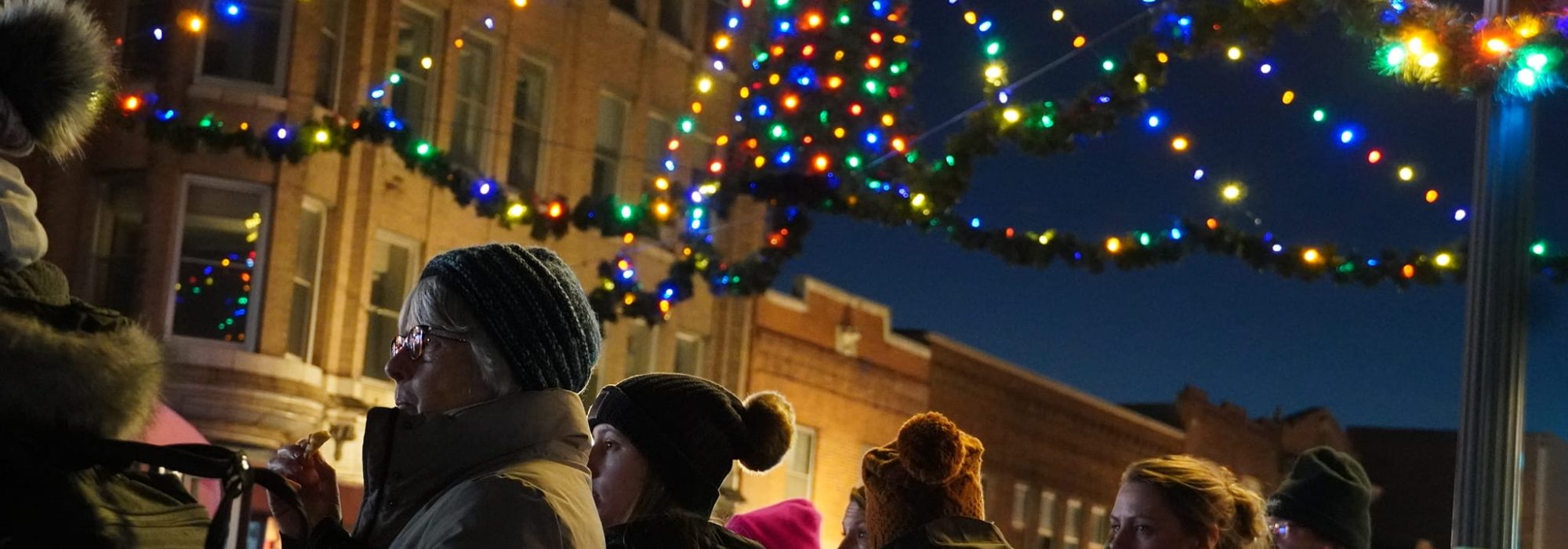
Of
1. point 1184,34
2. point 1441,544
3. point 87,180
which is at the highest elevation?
point 1184,34

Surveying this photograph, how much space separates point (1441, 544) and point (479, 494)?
48.1 m

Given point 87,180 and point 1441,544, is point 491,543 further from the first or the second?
point 1441,544

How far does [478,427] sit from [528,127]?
19.1 metres

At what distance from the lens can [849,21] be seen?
14.9 metres

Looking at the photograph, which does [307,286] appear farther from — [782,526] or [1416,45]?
[1416,45]

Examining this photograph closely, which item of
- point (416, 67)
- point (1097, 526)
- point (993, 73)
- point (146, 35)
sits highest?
point (416, 67)

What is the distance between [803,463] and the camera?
26.5m

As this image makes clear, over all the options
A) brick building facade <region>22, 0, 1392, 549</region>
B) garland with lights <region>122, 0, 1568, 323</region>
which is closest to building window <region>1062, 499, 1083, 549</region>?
brick building facade <region>22, 0, 1392, 549</region>

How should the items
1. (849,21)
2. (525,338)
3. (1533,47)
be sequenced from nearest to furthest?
(525,338) → (1533,47) → (849,21)

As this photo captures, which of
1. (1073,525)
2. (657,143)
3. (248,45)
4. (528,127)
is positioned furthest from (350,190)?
(1073,525)

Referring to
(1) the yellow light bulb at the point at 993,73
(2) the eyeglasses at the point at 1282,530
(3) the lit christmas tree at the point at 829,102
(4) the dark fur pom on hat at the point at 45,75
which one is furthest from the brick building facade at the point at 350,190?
(4) the dark fur pom on hat at the point at 45,75

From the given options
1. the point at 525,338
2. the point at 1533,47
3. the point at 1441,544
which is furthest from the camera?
the point at 1441,544

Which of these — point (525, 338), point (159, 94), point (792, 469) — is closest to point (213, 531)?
point (525, 338)

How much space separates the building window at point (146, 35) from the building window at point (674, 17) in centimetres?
755
